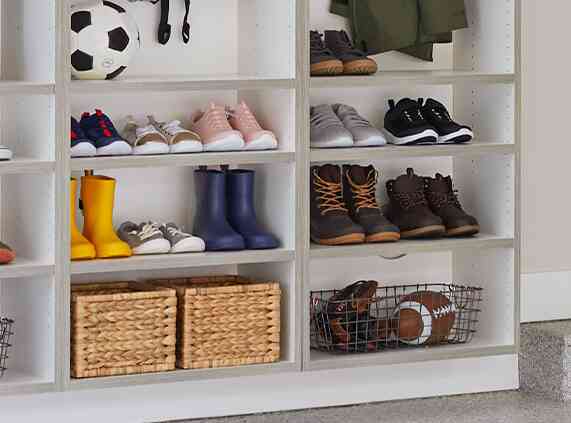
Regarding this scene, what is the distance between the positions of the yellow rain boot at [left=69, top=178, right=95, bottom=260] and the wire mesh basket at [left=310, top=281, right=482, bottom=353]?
0.81m

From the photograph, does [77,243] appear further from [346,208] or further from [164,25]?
[346,208]

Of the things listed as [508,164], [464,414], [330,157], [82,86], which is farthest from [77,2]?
[464,414]

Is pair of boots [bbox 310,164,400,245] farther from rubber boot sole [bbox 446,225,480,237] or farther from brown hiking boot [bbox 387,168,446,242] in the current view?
rubber boot sole [bbox 446,225,480,237]

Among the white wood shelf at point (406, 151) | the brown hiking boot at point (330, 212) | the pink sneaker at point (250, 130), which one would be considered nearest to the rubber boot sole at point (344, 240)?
the brown hiking boot at point (330, 212)

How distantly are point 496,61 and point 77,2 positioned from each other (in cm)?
138

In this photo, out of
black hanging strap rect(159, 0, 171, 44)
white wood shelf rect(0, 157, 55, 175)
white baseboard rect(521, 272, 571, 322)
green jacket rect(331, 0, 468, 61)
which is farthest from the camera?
white baseboard rect(521, 272, 571, 322)

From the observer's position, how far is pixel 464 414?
3.96 metres

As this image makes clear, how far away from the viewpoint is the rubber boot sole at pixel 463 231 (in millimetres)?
3977

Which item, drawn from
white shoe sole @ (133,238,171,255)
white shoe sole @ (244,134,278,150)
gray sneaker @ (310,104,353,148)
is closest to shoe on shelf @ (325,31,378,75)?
gray sneaker @ (310,104,353,148)

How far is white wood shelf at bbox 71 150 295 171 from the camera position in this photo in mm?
3441

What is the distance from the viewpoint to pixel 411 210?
13.1 feet

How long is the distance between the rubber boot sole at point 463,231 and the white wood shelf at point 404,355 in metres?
0.37

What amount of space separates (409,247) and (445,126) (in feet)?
1.35

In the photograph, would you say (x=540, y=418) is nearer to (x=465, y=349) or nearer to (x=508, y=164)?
(x=465, y=349)
